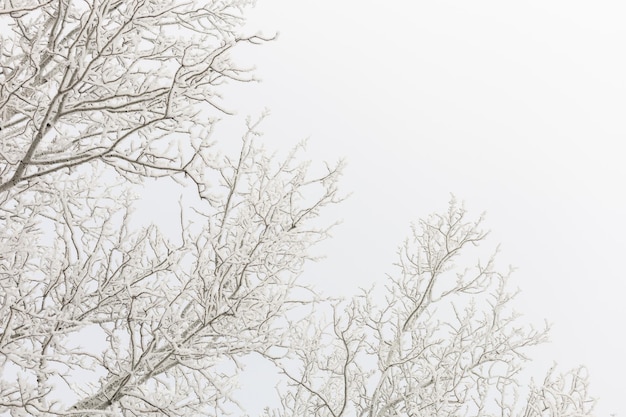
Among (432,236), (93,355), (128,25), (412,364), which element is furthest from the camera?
(432,236)

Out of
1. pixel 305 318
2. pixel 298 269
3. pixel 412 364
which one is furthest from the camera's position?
pixel 412 364

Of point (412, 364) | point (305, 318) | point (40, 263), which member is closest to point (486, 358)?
point (412, 364)

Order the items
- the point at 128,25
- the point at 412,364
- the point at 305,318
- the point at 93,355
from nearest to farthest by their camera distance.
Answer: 1. the point at 128,25
2. the point at 93,355
3. the point at 305,318
4. the point at 412,364

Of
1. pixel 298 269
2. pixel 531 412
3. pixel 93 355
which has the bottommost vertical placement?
pixel 93 355

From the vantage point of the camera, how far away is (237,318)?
4082 mm

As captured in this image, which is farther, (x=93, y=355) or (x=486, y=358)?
(x=486, y=358)

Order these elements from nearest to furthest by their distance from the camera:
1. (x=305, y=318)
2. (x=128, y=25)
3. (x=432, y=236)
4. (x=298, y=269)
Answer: (x=128, y=25), (x=298, y=269), (x=305, y=318), (x=432, y=236)

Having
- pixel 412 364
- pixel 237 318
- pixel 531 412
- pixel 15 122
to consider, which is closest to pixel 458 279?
pixel 412 364

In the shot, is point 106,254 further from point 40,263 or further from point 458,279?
point 458,279

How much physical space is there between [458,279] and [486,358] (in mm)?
954

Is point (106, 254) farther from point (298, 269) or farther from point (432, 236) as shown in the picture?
point (432, 236)

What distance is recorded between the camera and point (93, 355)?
342cm

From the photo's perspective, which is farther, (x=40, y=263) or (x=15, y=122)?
(x=40, y=263)

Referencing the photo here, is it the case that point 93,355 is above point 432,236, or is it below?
below
